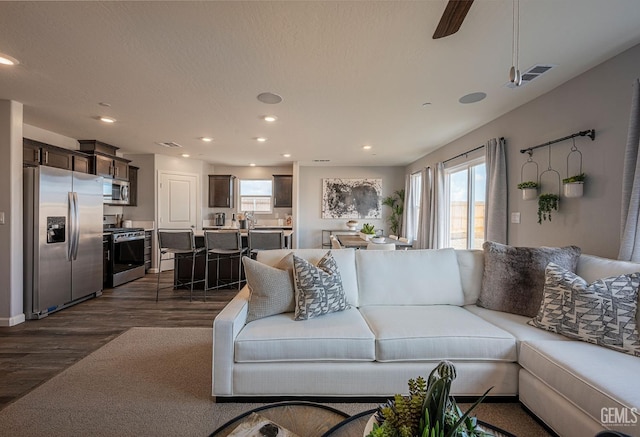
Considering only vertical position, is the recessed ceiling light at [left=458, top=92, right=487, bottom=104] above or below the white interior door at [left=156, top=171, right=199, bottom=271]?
above

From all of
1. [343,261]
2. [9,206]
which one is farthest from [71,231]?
[343,261]

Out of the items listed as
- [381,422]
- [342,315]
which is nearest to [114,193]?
[342,315]

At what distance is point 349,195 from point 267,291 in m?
5.70

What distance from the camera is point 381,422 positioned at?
99 cm

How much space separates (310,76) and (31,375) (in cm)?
324

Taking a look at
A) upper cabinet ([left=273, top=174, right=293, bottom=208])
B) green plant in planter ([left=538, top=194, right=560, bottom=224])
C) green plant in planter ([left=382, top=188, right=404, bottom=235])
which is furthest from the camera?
green plant in planter ([left=382, top=188, right=404, bottom=235])

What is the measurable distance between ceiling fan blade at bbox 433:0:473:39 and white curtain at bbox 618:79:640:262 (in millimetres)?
1624

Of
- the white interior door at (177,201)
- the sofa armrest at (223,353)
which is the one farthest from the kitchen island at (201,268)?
the sofa armrest at (223,353)

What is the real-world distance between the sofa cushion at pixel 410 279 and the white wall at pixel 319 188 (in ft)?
16.6

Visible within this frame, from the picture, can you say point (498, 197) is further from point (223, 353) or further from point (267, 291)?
point (223, 353)

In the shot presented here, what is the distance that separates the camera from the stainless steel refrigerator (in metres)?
3.32

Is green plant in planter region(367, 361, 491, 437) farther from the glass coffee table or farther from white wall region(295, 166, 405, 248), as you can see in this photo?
white wall region(295, 166, 405, 248)

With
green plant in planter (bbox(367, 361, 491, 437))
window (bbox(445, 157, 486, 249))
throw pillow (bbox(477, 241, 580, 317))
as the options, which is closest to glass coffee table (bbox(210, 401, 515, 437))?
green plant in planter (bbox(367, 361, 491, 437))

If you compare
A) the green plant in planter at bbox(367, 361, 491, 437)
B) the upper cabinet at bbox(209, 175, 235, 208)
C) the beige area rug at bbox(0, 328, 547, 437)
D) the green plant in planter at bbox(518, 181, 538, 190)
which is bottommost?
the beige area rug at bbox(0, 328, 547, 437)
